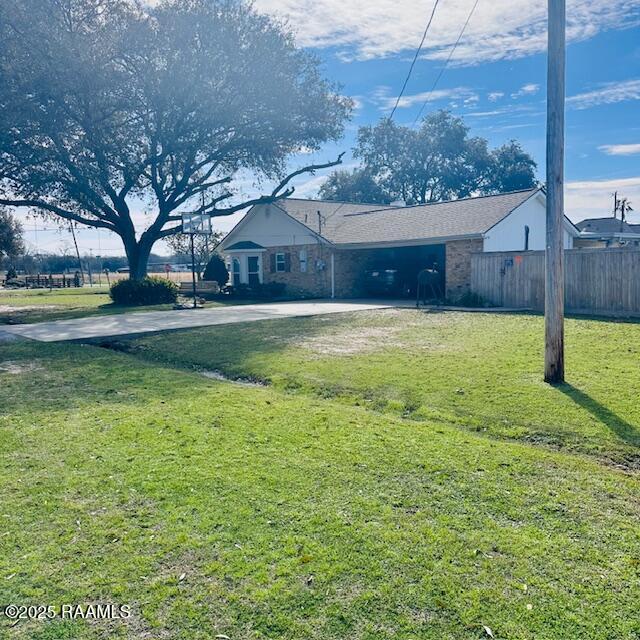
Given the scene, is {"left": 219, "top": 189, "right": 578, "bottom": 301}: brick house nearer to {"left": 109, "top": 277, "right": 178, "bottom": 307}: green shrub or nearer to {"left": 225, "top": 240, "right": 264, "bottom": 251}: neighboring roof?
{"left": 225, "top": 240, "right": 264, "bottom": 251}: neighboring roof

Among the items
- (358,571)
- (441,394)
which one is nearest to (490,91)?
(441,394)

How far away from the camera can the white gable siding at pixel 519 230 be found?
1922cm

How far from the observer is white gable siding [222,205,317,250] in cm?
2578

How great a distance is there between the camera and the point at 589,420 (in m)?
5.63

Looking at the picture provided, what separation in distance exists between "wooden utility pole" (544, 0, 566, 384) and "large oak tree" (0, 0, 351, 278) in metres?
16.3

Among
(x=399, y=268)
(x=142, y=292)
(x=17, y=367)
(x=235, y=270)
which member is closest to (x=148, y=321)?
(x=17, y=367)

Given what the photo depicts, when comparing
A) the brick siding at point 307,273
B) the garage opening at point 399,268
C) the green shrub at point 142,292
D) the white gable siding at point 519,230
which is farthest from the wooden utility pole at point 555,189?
the green shrub at point 142,292

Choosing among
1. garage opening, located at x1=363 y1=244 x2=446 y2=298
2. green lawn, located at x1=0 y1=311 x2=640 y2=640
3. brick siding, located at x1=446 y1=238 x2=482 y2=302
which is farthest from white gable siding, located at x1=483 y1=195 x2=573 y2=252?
green lawn, located at x1=0 y1=311 x2=640 y2=640

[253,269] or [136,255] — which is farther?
[253,269]

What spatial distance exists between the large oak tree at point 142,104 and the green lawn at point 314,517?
596 inches

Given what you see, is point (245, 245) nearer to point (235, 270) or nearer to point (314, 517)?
point (235, 270)

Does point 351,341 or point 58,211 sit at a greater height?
point 58,211

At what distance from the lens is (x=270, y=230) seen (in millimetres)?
27484

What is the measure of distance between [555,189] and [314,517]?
538 cm
